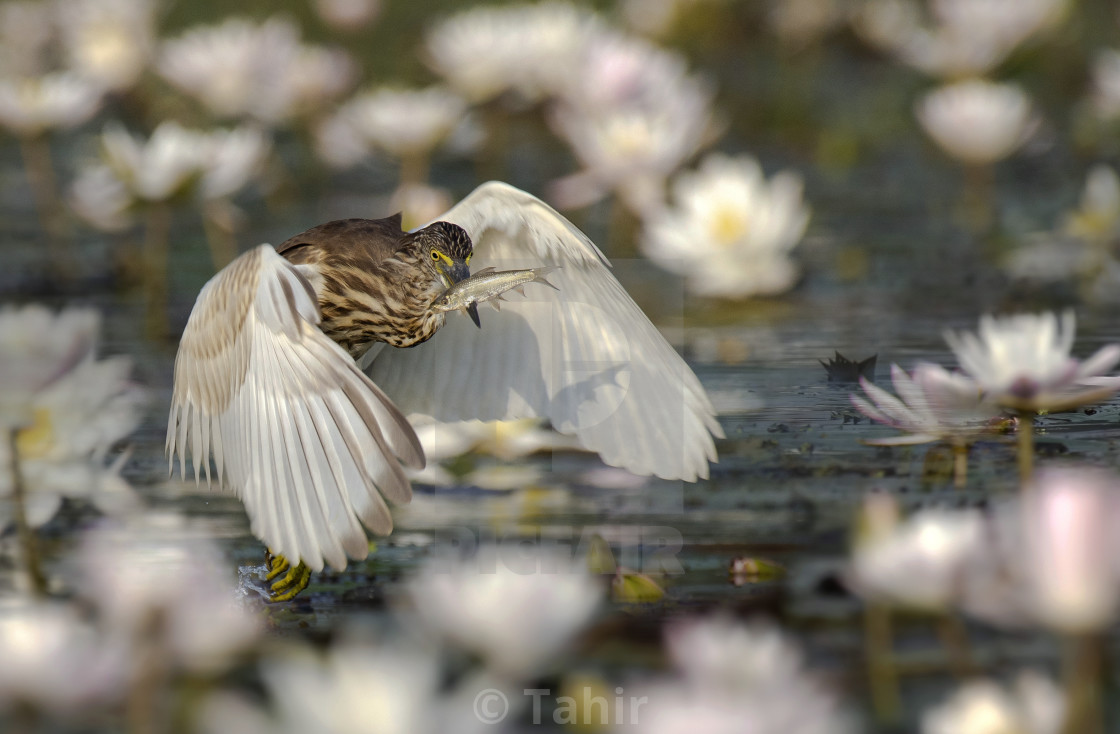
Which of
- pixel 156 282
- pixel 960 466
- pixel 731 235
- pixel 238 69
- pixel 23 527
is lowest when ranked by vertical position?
pixel 23 527

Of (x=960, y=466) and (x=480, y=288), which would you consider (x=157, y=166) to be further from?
(x=960, y=466)

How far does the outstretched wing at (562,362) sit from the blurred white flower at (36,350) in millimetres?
1347

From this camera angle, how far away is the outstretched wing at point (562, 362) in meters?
3.41

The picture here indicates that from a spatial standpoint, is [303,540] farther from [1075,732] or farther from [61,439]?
[1075,732]

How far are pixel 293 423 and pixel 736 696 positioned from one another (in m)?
1.39

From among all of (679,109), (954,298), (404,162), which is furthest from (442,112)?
(954,298)

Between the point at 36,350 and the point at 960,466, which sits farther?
the point at 960,466

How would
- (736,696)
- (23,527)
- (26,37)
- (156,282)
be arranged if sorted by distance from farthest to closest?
(26,37), (156,282), (23,527), (736,696)

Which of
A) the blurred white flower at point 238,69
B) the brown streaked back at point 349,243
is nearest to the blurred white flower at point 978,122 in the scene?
the blurred white flower at point 238,69

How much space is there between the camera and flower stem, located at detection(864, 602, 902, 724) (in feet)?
6.82

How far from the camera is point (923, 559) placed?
1.85 meters

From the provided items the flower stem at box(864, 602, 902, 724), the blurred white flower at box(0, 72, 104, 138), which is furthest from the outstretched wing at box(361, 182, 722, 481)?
the blurred white flower at box(0, 72, 104, 138)

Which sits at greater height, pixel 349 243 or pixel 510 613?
pixel 349 243

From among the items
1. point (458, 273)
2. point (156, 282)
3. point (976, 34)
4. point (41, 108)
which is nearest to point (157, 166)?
point (156, 282)
